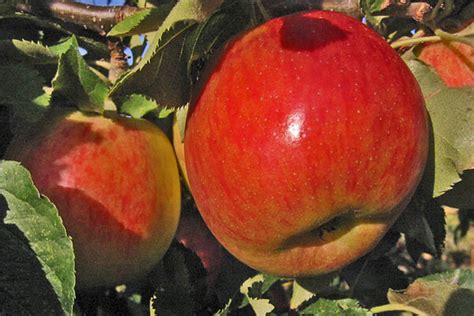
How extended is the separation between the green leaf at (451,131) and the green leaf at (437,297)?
179 mm

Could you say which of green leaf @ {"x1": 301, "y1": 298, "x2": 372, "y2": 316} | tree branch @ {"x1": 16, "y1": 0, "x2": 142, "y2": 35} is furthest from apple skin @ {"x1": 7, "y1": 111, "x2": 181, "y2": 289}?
green leaf @ {"x1": 301, "y1": 298, "x2": 372, "y2": 316}

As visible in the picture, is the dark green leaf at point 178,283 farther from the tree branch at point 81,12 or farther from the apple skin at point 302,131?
the tree branch at point 81,12

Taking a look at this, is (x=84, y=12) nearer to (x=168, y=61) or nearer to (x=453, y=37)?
(x=168, y=61)

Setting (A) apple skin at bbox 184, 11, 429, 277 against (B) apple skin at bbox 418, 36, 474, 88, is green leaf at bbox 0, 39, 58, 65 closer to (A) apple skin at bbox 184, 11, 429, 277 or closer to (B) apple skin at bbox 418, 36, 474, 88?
(A) apple skin at bbox 184, 11, 429, 277

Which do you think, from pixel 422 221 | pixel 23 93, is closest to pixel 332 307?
pixel 422 221

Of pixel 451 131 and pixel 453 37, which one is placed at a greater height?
pixel 453 37

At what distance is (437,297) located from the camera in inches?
42.1

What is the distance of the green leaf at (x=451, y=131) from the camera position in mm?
944

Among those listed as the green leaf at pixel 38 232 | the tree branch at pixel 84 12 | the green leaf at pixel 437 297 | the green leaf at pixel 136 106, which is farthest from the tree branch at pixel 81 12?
the green leaf at pixel 437 297

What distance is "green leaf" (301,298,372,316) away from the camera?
106 centimetres

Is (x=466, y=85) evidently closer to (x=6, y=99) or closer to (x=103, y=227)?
(x=103, y=227)

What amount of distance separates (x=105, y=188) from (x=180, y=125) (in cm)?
14

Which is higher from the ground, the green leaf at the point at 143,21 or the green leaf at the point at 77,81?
the green leaf at the point at 143,21

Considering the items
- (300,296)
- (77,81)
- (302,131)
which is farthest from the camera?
(300,296)
